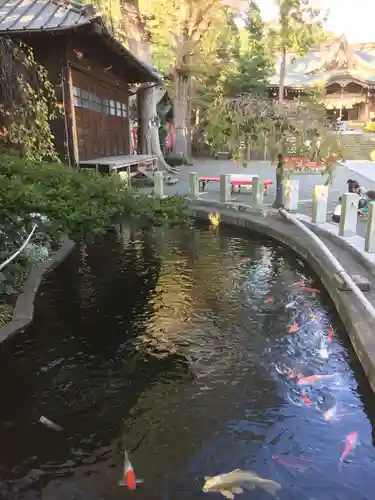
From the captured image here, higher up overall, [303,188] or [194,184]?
[194,184]

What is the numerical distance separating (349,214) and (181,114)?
19.6 metres

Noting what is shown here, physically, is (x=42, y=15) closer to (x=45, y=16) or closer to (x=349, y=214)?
(x=45, y=16)

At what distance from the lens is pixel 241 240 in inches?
390

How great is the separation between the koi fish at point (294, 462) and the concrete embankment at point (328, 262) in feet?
3.44

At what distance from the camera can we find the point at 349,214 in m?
8.23

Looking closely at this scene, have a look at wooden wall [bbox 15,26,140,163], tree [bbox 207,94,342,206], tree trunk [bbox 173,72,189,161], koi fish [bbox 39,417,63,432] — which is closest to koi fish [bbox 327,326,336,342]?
koi fish [bbox 39,417,63,432]

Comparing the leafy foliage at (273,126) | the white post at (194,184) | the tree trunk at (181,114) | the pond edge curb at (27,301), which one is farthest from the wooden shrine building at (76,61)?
the tree trunk at (181,114)

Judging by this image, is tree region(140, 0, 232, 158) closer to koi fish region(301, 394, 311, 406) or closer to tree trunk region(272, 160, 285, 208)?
tree trunk region(272, 160, 285, 208)

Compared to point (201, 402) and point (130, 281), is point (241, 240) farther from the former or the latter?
point (201, 402)

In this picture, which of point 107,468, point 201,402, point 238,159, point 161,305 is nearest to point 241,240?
point 238,159

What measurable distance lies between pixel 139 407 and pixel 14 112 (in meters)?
4.74

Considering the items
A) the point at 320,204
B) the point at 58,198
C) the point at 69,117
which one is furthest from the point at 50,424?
the point at 69,117

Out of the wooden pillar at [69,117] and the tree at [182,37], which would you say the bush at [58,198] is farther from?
the tree at [182,37]

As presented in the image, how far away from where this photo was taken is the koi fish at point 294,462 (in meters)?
3.27
